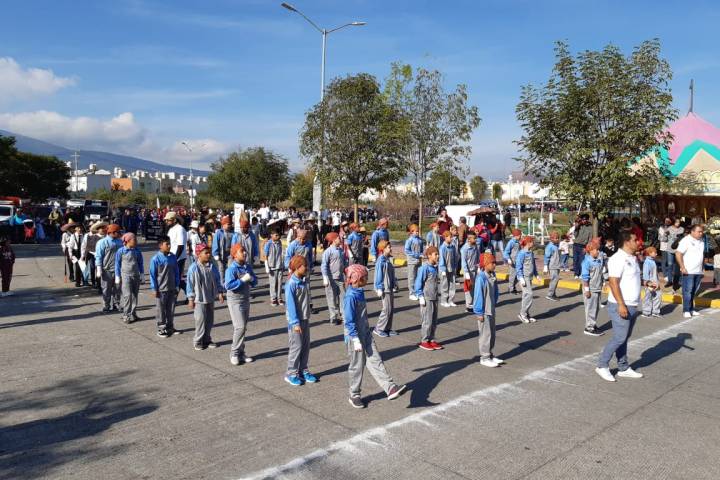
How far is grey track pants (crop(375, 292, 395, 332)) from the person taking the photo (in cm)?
922

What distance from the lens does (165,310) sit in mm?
9227

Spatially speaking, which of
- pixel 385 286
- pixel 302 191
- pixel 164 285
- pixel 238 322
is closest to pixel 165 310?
pixel 164 285

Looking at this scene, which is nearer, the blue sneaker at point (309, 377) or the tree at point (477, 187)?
the blue sneaker at point (309, 377)

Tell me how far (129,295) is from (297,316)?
4.92m

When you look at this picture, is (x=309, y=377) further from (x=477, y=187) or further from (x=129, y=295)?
(x=477, y=187)

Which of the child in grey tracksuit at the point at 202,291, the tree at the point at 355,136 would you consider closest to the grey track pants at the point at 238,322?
the child in grey tracksuit at the point at 202,291

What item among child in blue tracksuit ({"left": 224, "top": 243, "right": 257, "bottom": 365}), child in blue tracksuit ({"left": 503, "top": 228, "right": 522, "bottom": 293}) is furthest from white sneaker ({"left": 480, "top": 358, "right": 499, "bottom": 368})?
child in blue tracksuit ({"left": 503, "top": 228, "right": 522, "bottom": 293})

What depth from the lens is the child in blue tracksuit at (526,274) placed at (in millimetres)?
10812

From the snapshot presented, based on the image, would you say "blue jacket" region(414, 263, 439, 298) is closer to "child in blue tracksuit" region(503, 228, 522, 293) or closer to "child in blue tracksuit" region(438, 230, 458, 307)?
"child in blue tracksuit" region(438, 230, 458, 307)

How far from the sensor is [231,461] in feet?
15.9

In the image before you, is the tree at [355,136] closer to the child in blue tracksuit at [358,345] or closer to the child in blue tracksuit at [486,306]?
the child in blue tracksuit at [486,306]

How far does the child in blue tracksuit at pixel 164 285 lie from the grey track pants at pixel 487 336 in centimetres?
497

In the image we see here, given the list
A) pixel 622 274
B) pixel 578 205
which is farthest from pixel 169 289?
pixel 578 205

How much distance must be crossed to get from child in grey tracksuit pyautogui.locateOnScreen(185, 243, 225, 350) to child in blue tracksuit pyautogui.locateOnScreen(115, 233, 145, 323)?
224 centimetres
